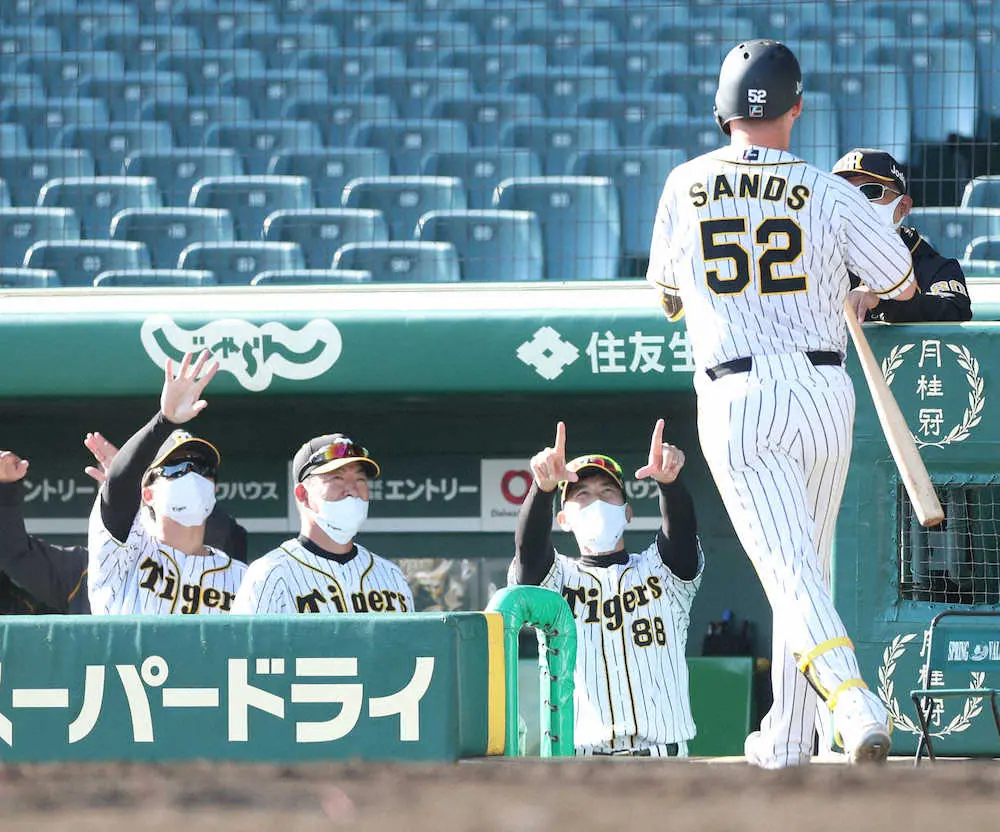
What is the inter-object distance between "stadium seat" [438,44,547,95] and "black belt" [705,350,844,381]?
5.58 m

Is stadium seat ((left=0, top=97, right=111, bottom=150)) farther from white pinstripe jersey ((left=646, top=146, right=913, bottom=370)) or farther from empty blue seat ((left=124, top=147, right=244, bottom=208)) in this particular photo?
white pinstripe jersey ((left=646, top=146, right=913, bottom=370))

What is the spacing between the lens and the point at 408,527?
20.6 ft

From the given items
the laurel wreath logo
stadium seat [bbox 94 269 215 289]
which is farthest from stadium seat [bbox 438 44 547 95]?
the laurel wreath logo

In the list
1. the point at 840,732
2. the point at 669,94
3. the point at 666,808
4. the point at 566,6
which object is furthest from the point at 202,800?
the point at 566,6

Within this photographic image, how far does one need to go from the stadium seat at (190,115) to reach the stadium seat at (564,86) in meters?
1.47

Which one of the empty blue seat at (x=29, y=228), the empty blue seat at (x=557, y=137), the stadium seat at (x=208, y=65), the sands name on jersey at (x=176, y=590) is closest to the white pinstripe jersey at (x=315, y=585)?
the sands name on jersey at (x=176, y=590)

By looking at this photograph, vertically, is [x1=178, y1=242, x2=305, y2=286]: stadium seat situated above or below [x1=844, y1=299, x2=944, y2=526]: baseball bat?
above

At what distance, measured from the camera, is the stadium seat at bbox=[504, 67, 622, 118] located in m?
8.33

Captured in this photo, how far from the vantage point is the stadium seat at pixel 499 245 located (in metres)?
7.15

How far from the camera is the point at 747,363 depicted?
3.11 meters

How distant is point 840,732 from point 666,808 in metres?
1.49

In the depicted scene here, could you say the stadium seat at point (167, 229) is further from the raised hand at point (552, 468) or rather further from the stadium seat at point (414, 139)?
the raised hand at point (552, 468)

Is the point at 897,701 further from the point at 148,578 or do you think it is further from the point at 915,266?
the point at 148,578

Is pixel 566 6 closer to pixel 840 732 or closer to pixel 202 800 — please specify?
pixel 840 732
